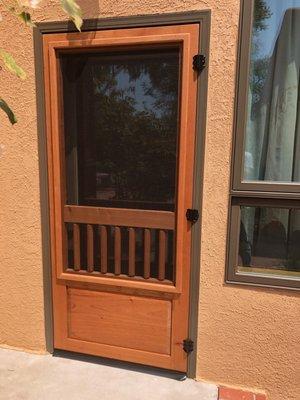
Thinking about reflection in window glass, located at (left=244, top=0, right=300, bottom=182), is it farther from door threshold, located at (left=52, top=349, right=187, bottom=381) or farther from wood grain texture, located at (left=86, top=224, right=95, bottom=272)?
door threshold, located at (left=52, top=349, right=187, bottom=381)

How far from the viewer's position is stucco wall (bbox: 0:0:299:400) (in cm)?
209

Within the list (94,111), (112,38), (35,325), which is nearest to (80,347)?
(35,325)

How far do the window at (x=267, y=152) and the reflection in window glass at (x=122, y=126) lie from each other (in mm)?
436

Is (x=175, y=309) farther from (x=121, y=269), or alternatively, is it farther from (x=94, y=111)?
(x=94, y=111)

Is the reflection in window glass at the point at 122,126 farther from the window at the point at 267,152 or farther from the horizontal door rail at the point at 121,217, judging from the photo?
the window at the point at 267,152

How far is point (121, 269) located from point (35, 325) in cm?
85

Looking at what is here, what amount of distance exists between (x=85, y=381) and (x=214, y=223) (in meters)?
1.38

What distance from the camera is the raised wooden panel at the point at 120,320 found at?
241cm

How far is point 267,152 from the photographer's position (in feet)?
7.09

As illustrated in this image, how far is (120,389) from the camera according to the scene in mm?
2297

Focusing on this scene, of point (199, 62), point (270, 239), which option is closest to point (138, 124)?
point (199, 62)

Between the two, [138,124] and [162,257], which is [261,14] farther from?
[162,257]

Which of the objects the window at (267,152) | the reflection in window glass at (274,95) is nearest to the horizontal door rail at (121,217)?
the window at (267,152)

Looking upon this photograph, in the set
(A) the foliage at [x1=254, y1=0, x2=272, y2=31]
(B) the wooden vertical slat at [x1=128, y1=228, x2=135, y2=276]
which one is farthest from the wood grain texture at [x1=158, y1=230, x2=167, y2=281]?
(A) the foliage at [x1=254, y1=0, x2=272, y2=31]
